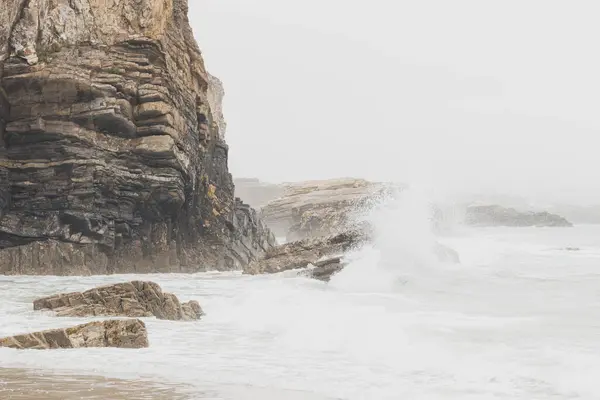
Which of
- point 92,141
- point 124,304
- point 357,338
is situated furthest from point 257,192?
point 357,338

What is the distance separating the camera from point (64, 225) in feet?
63.0

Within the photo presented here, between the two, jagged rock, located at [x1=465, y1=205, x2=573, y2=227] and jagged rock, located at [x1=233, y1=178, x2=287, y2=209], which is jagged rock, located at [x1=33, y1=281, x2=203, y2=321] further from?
jagged rock, located at [x1=465, y1=205, x2=573, y2=227]

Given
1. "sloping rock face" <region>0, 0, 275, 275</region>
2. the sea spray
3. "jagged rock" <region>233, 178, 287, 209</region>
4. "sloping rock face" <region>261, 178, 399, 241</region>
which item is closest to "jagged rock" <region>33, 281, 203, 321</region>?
the sea spray

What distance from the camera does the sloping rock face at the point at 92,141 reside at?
18781 mm

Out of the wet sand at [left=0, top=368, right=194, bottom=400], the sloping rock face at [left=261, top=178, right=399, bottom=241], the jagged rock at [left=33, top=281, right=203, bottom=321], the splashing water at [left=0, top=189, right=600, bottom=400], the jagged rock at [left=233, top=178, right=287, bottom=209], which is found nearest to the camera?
the wet sand at [left=0, top=368, right=194, bottom=400]

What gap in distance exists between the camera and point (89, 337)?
9039 millimetres

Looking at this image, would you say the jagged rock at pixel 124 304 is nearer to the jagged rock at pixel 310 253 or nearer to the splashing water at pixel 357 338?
the splashing water at pixel 357 338

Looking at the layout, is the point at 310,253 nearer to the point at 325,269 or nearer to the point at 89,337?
the point at 325,269

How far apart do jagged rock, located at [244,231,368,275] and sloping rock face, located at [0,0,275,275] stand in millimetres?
3063

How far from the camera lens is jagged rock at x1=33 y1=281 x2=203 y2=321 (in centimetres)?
1175

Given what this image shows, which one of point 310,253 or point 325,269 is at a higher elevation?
point 310,253

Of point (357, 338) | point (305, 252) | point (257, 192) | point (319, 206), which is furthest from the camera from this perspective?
point (257, 192)

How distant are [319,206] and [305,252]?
73.6 feet

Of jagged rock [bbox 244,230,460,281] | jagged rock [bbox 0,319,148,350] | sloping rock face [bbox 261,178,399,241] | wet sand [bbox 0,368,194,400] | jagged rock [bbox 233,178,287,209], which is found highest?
jagged rock [bbox 233,178,287,209]
